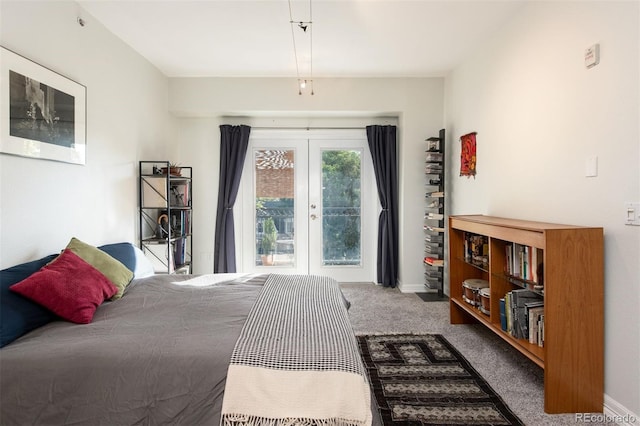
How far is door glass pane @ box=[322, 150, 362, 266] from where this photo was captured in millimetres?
4512

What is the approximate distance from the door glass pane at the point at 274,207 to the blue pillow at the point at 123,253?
193 cm

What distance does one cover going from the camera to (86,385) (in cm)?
126

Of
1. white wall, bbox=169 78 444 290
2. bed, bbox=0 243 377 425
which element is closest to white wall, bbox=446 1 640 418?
white wall, bbox=169 78 444 290

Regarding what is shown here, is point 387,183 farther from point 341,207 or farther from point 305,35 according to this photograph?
point 305,35

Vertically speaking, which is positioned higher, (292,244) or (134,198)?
(134,198)

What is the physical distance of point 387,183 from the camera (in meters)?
4.32

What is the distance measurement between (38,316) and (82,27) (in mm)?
2162

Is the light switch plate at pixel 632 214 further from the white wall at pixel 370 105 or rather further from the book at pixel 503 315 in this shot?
the white wall at pixel 370 105

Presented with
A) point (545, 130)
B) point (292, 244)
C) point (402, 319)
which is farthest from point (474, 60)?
point (292, 244)

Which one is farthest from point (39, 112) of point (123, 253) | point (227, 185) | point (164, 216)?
point (227, 185)

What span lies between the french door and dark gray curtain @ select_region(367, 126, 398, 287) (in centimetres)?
19

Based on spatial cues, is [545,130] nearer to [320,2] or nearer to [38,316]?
[320,2]

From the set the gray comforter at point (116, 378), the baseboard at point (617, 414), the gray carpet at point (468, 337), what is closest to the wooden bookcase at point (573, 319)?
the baseboard at point (617, 414)

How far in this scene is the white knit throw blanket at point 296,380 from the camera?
1.18m
